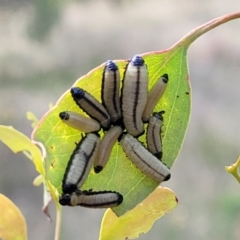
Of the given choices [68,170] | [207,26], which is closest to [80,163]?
[68,170]

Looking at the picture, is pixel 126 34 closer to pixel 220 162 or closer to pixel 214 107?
pixel 214 107

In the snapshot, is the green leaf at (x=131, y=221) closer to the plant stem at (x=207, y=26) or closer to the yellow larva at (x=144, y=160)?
the yellow larva at (x=144, y=160)

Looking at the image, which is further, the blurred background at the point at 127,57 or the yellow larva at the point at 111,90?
the blurred background at the point at 127,57

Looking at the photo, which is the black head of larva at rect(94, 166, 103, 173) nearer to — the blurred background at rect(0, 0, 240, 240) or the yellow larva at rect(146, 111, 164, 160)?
the yellow larva at rect(146, 111, 164, 160)

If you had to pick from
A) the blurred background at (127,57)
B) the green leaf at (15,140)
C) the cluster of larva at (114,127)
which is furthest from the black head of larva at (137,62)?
the blurred background at (127,57)

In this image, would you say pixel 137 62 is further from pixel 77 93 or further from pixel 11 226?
pixel 11 226
